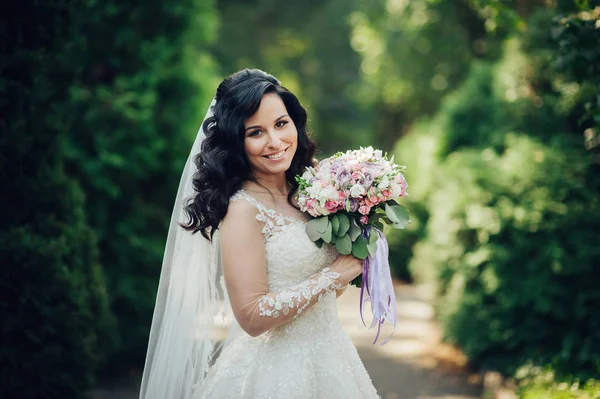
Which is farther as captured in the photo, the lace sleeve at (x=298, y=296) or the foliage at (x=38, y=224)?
the foliage at (x=38, y=224)

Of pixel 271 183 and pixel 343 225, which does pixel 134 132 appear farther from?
pixel 343 225

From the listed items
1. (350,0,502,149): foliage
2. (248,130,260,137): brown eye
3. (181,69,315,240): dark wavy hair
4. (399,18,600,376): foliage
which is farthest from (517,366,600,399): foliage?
(350,0,502,149): foliage

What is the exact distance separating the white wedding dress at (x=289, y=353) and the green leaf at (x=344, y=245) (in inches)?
4.3

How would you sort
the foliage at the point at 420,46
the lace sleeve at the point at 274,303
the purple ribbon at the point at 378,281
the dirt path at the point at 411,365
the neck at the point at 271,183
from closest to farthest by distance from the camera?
the lace sleeve at the point at 274,303 → the purple ribbon at the point at 378,281 → the neck at the point at 271,183 → the dirt path at the point at 411,365 → the foliage at the point at 420,46

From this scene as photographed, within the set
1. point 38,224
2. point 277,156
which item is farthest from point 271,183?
point 38,224

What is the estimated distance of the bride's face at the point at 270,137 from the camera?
9.98 feet

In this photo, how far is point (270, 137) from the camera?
9.98 feet

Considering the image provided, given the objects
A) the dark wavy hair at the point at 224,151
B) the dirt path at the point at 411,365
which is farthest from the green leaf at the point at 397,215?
the dirt path at the point at 411,365

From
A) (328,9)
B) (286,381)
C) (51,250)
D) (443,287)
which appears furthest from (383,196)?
(328,9)

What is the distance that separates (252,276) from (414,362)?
535 centimetres

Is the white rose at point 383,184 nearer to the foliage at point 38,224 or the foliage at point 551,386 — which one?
the foliage at point 551,386

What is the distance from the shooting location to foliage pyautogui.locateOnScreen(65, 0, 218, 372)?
684 centimetres

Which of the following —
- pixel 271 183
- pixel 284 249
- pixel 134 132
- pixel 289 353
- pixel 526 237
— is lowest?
pixel 289 353

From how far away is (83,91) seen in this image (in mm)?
6762
